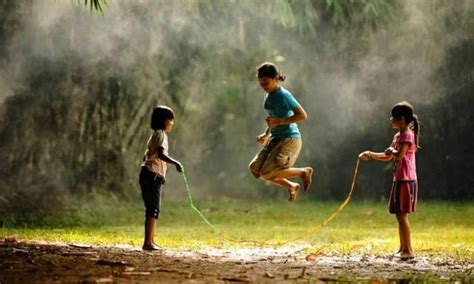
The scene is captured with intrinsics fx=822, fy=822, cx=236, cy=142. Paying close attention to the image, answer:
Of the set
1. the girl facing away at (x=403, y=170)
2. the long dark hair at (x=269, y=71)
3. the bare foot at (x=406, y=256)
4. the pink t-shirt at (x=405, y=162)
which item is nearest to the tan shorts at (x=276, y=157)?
the long dark hair at (x=269, y=71)

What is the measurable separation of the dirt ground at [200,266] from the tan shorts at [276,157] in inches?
29.5

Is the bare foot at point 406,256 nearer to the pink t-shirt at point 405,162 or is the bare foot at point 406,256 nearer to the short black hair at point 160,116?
the pink t-shirt at point 405,162

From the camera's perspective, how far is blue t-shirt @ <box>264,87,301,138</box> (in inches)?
290

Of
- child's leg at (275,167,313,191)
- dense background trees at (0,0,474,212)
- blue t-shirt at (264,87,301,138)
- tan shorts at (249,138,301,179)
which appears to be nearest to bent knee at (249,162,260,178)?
tan shorts at (249,138,301,179)

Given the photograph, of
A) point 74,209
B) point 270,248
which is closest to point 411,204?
point 270,248

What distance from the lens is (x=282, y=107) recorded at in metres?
7.41

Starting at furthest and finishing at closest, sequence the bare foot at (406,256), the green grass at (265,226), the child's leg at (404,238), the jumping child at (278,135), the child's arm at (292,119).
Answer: the green grass at (265,226) → the jumping child at (278,135) → the child's arm at (292,119) → the child's leg at (404,238) → the bare foot at (406,256)

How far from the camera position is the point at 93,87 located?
13953mm

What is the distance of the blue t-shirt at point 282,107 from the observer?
7.38 m

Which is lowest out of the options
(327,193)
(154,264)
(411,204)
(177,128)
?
(154,264)

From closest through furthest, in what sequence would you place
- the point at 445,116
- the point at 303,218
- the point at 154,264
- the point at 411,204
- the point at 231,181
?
the point at 154,264, the point at 411,204, the point at 303,218, the point at 445,116, the point at 231,181

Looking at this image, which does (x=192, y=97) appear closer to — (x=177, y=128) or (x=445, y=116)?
(x=177, y=128)

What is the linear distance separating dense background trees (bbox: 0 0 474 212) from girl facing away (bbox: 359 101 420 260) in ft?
22.8

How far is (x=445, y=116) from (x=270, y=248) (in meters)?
8.48
